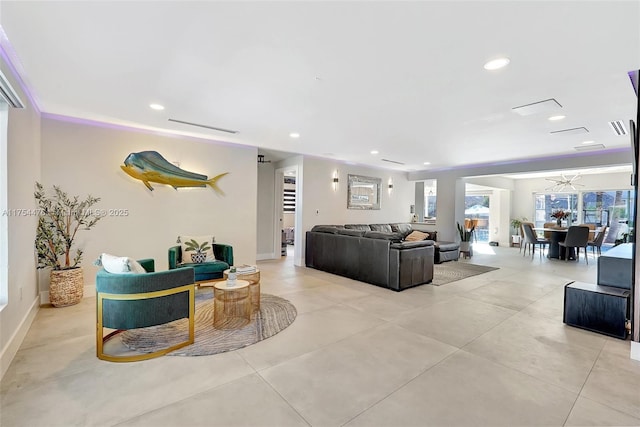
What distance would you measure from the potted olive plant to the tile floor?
0.98 ft

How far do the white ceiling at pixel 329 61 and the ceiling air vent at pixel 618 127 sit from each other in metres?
0.11

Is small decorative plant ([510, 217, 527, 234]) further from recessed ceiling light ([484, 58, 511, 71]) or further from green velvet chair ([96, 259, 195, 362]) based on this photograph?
green velvet chair ([96, 259, 195, 362])

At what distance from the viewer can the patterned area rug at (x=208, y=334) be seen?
2739mm

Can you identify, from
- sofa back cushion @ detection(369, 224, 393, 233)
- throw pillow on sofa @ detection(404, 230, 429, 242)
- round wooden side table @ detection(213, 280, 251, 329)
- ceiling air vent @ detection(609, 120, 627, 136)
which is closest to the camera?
round wooden side table @ detection(213, 280, 251, 329)

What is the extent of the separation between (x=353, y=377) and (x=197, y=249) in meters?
3.25

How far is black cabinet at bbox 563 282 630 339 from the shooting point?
3047mm

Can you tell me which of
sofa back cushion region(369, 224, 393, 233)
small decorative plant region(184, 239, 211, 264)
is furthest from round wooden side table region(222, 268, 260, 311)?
sofa back cushion region(369, 224, 393, 233)

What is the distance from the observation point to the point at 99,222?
439 cm

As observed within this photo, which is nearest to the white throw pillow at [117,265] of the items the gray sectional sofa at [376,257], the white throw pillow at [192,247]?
the white throw pillow at [192,247]

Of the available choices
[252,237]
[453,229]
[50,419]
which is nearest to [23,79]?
[50,419]

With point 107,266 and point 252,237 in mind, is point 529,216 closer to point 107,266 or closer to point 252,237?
point 252,237

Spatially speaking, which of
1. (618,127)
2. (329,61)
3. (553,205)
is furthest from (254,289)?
(553,205)

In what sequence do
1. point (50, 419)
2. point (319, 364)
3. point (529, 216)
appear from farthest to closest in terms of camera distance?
point (529, 216) < point (319, 364) < point (50, 419)

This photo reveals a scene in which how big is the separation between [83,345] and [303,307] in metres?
2.29
